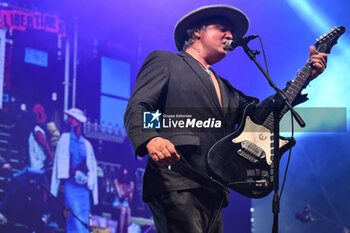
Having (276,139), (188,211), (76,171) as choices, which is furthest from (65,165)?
(276,139)

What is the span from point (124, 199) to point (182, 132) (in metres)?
4.53


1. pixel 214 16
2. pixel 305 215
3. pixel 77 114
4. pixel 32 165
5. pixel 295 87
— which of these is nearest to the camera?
pixel 295 87

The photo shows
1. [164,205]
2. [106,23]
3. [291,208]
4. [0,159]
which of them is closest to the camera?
[164,205]

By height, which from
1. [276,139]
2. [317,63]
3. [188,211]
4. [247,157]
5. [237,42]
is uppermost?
[237,42]

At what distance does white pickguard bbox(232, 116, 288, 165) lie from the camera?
8.73 ft

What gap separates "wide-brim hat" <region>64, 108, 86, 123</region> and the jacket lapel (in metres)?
3.90

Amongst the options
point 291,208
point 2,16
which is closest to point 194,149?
point 2,16

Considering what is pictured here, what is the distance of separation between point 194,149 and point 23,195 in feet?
12.9

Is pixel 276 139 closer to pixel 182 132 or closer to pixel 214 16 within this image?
pixel 182 132

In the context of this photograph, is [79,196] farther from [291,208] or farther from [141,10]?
[291,208]

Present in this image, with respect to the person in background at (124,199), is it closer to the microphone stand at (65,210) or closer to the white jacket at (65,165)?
the white jacket at (65,165)

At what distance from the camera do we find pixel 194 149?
2.46 meters

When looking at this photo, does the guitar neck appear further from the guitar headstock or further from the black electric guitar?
the guitar headstock
